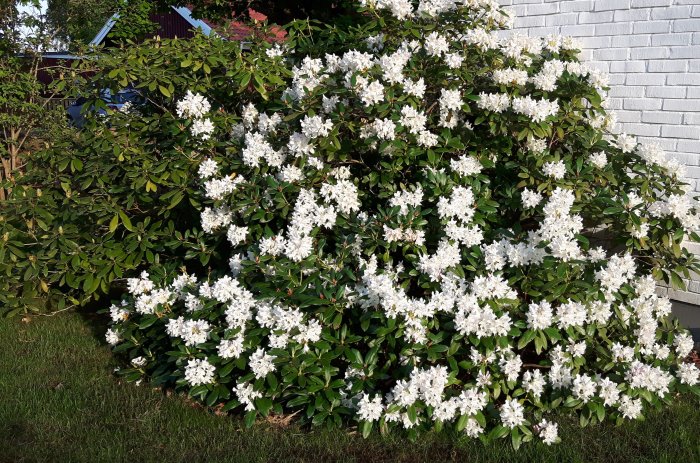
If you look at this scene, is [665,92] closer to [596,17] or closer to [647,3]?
[647,3]

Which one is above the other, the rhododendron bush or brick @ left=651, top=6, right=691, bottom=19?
brick @ left=651, top=6, right=691, bottom=19

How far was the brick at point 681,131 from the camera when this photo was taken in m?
4.42

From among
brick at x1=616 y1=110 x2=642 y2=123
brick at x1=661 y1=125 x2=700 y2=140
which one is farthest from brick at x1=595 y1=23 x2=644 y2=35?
brick at x1=661 y1=125 x2=700 y2=140

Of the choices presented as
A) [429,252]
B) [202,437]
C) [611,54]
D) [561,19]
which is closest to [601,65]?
[611,54]

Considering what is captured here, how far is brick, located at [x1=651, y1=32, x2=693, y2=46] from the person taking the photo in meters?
4.39

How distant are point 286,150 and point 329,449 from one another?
1.66 metres

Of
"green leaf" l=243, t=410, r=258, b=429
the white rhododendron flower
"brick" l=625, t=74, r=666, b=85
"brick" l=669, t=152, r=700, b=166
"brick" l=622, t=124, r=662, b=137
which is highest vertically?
"brick" l=625, t=74, r=666, b=85

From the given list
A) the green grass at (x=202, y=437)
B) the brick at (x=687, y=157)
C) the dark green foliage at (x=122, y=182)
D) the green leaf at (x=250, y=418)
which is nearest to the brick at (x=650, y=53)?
the brick at (x=687, y=157)

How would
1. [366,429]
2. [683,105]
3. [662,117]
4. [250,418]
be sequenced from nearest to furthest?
[366,429] → [250,418] → [683,105] → [662,117]

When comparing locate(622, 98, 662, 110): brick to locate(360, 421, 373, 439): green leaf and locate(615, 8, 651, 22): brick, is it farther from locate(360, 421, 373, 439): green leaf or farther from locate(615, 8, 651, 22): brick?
locate(360, 421, 373, 439): green leaf

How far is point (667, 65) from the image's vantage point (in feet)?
14.8

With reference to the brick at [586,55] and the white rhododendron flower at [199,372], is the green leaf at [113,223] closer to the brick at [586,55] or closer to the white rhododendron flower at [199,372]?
the white rhododendron flower at [199,372]

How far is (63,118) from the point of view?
7215 mm

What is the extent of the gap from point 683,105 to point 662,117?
143mm
